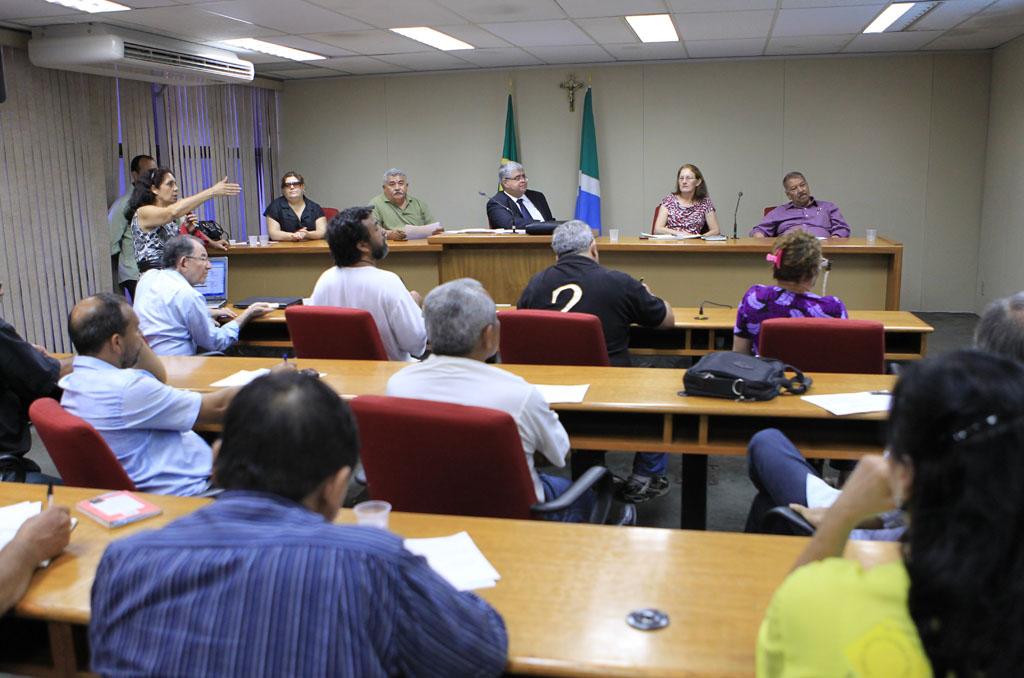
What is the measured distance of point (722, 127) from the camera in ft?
30.1

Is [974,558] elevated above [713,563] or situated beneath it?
elevated above

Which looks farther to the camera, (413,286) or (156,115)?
(156,115)

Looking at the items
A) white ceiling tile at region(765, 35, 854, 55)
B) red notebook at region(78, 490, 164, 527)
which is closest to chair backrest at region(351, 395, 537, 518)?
red notebook at region(78, 490, 164, 527)

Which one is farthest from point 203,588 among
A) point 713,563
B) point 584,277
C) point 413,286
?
point 413,286

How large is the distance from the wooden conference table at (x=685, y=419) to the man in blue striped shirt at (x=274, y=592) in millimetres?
1690

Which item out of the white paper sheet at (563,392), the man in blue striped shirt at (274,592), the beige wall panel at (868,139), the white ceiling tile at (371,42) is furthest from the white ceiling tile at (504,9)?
the man in blue striped shirt at (274,592)

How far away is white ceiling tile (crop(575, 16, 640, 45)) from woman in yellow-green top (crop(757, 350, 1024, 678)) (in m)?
5.91

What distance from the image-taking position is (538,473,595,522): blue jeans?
2.48 meters

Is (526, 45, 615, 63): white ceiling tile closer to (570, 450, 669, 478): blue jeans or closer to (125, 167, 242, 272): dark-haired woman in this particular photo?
(125, 167, 242, 272): dark-haired woman

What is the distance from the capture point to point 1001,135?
8.14 m

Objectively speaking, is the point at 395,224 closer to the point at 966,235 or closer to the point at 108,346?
the point at 108,346

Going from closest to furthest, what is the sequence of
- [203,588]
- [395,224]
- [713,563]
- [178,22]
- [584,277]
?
[203,588], [713,563], [584,277], [178,22], [395,224]

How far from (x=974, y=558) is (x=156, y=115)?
28.1ft

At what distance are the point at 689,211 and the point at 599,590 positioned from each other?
18.9 feet
